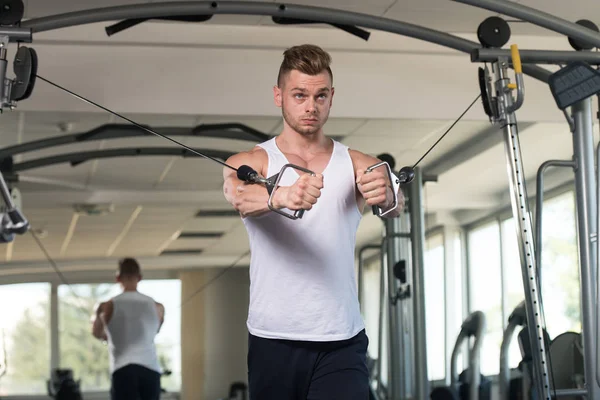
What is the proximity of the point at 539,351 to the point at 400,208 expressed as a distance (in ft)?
4.30

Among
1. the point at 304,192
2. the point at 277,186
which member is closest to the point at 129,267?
the point at 277,186

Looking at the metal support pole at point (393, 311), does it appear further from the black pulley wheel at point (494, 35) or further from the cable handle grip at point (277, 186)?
the cable handle grip at point (277, 186)

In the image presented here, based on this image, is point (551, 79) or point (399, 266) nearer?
point (551, 79)

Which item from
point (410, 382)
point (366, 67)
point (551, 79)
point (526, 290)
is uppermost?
point (366, 67)

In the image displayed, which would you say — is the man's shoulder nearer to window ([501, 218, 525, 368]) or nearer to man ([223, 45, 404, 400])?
man ([223, 45, 404, 400])

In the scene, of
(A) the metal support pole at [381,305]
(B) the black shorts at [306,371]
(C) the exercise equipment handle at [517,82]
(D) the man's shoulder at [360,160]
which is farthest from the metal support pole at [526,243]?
(A) the metal support pole at [381,305]

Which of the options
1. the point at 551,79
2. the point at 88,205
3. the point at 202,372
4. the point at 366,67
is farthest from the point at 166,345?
the point at 551,79

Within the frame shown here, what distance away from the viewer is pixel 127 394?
4.78 m

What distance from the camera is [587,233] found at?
3990 mm

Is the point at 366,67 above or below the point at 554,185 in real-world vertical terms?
above

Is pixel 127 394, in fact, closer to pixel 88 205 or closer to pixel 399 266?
pixel 88 205

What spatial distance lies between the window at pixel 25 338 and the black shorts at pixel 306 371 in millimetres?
2438

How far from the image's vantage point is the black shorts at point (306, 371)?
8.05ft

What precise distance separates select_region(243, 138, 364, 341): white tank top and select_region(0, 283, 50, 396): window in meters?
2.46
